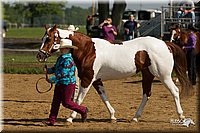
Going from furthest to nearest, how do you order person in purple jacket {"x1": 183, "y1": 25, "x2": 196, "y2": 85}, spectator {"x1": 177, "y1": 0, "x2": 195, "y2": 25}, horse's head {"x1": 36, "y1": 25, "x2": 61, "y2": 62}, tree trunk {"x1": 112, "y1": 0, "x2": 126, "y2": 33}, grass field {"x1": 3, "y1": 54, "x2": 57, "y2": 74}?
tree trunk {"x1": 112, "y1": 0, "x2": 126, "y2": 33} → spectator {"x1": 177, "y1": 0, "x2": 195, "y2": 25} → grass field {"x1": 3, "y1": 54, "x2": 57, "y2": 74} → person in purple jacket {"x1": 183, "y1": 25, "x2": 196, "y2": 85} → horse's head {"x1": 36, "y1": 25, "x2": 61, "y2": 62}

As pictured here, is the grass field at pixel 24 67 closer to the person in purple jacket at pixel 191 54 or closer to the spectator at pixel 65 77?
the person in purple jacket at pixel 191 54

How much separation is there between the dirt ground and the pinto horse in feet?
1.33

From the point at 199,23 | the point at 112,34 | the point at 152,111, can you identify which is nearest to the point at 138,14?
the point at 199,23

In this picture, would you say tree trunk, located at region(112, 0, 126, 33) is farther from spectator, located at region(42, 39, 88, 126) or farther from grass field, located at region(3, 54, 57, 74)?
spectator, located at region(42, 39, 88, 126)

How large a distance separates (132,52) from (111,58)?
0.43m

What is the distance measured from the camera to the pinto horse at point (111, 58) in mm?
10172

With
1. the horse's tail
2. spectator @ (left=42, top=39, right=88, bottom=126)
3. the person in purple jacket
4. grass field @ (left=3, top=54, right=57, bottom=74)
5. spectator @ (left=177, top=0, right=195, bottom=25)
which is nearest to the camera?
spectator @ (left=42, top=39, right=88, bottom=126)

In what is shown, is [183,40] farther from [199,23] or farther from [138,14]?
[138,14]

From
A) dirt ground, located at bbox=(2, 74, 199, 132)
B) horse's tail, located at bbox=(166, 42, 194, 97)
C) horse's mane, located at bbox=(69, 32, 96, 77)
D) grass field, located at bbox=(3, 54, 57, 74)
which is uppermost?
horse's mane, located at bbox=(69, 32, 96, 77)

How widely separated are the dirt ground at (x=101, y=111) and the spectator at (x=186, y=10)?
240 inches

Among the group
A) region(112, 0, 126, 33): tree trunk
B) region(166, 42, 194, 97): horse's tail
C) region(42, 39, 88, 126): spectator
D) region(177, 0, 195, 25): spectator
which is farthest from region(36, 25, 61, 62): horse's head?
region(112, 0, 126, 33): tree trunk

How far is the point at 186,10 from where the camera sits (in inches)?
929

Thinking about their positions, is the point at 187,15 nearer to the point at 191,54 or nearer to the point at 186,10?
the point at 186,10

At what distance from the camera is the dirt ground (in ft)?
32.5
